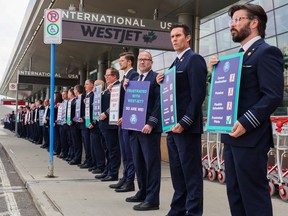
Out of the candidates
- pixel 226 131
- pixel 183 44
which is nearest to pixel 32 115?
pixel 183 44

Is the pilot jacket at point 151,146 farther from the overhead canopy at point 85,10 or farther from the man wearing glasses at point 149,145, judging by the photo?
the overhead canopy at point 85,10

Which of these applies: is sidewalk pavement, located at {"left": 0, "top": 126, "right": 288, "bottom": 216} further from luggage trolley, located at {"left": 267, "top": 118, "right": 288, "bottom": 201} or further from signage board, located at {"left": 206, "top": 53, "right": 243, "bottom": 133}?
signage board, located at {"left": 206, "top": 53, "right": 243, "bottom": 133}

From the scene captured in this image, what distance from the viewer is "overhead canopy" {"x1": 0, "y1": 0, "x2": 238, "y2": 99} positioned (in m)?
10.3

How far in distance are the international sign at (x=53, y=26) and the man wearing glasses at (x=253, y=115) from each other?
499 centimetres

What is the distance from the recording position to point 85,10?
1219 cm

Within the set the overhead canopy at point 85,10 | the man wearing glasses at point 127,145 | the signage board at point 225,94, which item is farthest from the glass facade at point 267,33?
the signage board at point 225,94

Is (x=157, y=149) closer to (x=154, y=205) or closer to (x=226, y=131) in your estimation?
(x=154, y=205)

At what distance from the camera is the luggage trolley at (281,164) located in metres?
5.91

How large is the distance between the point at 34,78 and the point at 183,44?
50.1 ft

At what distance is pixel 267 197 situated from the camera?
2.94 metres

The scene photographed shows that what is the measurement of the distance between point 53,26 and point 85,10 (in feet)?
A: 16.1

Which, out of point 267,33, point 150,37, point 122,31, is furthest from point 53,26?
point 267,33

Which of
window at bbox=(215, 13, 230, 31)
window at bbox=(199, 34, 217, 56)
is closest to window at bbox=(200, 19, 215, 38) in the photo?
window at bbox=(215, 13, 230, 31)

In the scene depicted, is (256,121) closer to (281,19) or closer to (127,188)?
(127,188)
